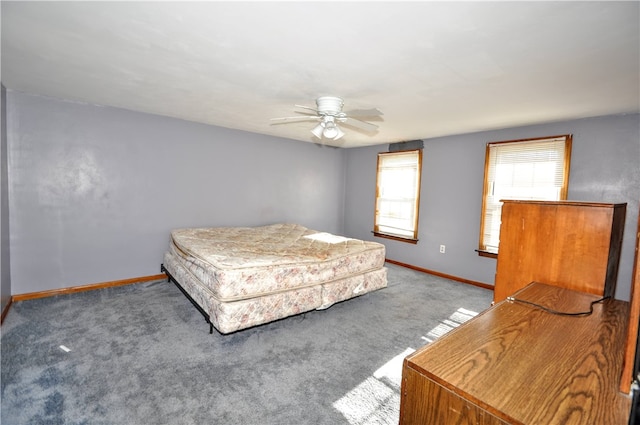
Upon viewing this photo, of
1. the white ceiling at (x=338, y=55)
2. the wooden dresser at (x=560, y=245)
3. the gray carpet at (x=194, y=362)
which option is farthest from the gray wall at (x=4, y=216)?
the wooden dresser at (x=560, y=245)

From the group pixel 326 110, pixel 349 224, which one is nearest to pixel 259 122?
pixel 326 110

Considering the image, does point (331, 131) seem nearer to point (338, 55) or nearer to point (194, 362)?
point (338, 55)

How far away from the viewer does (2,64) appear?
2377mm

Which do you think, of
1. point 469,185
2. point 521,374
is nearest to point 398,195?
point 469,185

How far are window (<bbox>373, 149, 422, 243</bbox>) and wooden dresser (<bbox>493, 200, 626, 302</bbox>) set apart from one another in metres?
3.36

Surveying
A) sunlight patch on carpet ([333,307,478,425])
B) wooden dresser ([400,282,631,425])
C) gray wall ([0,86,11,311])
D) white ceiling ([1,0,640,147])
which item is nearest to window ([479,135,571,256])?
white ceiling ([1,0,640,147])

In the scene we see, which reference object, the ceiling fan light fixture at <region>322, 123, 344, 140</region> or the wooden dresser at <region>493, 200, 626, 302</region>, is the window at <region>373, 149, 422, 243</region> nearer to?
the ceiling fan light fixture at <region>322, 123, 344, 140</region>

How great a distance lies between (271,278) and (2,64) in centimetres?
289

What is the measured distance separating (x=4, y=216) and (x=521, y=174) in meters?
6.12

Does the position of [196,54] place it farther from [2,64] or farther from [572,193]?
[572,193]

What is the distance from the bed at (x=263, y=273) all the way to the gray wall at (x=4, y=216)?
1482mm

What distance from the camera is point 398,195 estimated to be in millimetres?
5375

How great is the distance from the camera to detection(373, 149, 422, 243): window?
511 centimetres

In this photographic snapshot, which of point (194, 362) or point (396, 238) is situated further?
point (396, 238)
